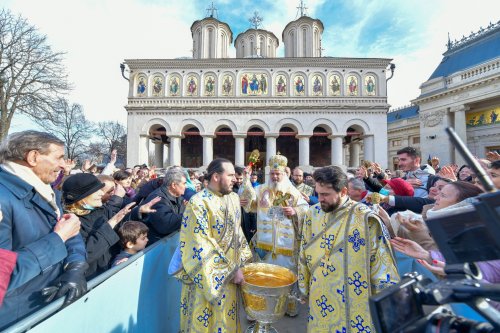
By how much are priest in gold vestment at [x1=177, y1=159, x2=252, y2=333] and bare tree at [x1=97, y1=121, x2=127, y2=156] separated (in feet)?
145

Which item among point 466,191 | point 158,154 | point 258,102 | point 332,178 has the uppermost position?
point 258,102

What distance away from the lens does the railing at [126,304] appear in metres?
1.39

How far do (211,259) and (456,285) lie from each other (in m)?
1.77

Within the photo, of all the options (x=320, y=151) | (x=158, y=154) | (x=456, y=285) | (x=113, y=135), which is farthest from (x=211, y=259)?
(x=113, y=135)

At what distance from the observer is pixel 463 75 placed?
1892 cm

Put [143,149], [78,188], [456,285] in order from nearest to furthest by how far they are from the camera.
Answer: [456,285], [78,188], [143,149]

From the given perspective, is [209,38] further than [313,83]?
Yes

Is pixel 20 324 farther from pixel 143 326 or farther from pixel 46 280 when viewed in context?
pixel 143 326

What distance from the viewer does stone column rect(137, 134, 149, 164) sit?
19891 millimetres

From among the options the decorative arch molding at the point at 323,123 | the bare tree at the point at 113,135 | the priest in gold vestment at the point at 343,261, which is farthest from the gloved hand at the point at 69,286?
the bare tree at the point at 113,135

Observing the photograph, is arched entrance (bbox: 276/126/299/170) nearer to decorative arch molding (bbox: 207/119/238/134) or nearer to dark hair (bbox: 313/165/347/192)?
decorative arch molding (bbox: 207/119/238/134)

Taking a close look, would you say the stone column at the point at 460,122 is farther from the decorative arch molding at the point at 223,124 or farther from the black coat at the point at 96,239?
the black coat at the point at 96,239

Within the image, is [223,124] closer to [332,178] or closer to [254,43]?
[254,43]

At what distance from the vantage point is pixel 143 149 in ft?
65.7
